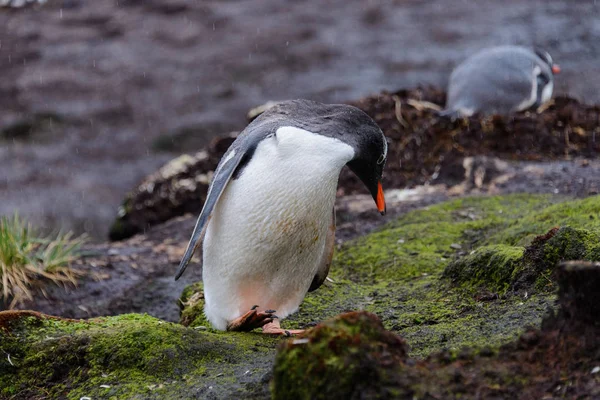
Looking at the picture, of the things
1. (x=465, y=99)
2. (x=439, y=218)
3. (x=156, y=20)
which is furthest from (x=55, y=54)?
(x=439, y=218)

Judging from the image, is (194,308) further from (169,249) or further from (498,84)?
(498,84)

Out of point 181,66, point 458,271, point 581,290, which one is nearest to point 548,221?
point 458,271

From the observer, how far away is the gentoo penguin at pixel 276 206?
343cm

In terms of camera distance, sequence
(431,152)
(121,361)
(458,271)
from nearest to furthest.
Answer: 1. (121,361)
2. (458,271)
3. (431,152)

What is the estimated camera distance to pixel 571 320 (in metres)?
2.12

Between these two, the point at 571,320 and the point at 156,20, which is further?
the point at 156,20

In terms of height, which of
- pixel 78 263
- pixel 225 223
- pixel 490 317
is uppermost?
pixel 225 223

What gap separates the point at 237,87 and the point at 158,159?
2.97m

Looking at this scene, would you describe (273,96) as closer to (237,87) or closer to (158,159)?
(237,87)

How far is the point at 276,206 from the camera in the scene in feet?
11.4

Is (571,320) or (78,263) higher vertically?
(571,320)

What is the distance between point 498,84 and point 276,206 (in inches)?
268

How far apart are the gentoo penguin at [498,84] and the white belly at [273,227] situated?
5.68 m

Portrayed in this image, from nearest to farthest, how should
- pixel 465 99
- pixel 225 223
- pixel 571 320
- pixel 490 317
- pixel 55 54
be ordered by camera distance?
pixel 571 320 → pixel 490 317 → pixel 225 223 → pixel 465 99 → pixel 55 54
